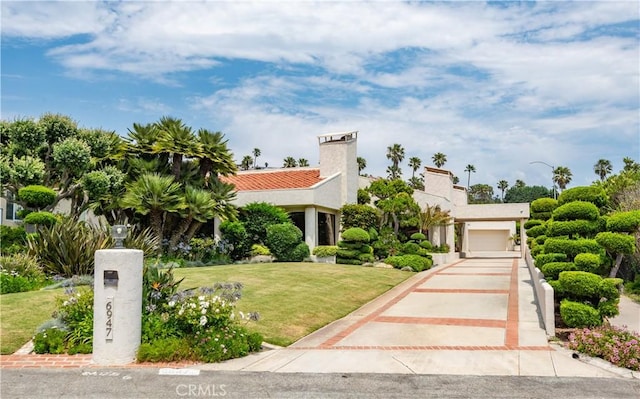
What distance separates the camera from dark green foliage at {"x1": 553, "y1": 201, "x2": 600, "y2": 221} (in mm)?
12844

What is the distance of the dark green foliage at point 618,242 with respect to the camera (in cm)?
1188

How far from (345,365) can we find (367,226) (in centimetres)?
1962

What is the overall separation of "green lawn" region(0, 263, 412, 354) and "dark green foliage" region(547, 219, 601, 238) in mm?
5605

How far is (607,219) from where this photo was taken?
12781 millimetres

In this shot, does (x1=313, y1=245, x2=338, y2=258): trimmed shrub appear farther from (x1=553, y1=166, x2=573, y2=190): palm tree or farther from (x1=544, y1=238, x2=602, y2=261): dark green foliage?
(x1=553, y1=166, x2=573, y2=190): palm tree

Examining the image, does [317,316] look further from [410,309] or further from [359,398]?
[359,398]

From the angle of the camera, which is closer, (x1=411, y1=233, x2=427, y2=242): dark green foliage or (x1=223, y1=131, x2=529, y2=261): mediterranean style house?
(x1=223, y1=131, x2=529, y2=261): mediterranean style house

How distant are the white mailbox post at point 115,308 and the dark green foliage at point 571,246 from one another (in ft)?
31.4

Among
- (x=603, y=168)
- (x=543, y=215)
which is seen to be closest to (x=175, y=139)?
(x=543, y=215)

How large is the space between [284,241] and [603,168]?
5814 cm

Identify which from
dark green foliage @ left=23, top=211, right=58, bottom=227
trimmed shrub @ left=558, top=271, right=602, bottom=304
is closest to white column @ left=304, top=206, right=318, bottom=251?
dark green foliage @ left=23, top=211, right=58, bottom=227

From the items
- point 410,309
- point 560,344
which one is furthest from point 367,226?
point 560,344

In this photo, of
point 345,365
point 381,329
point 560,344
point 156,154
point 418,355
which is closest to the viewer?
point 345,365

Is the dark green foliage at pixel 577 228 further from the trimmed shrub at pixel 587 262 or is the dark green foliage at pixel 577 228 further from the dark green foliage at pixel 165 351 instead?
the dark green foliage at pixel 165 351
